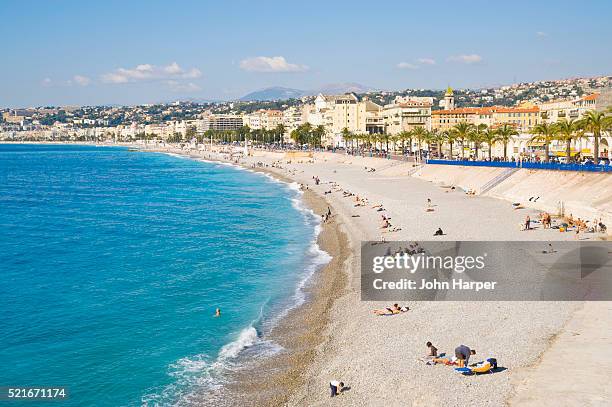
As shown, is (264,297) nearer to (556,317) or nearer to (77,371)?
(77,371)

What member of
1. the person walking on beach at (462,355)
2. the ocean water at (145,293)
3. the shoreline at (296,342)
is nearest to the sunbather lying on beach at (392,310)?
the shoreline at (296,342)

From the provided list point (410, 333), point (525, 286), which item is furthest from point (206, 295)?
point (525, 286)

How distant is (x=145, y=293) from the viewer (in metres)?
29.0

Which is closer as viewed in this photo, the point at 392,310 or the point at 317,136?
the point at 392,310

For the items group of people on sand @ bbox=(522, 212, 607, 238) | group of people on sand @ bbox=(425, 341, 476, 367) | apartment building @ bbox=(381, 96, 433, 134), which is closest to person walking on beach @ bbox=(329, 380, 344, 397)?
group of people on sand @ bbox=(425, 341, 476, 367)

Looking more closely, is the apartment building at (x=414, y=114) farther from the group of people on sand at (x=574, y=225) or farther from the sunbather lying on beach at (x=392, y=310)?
the sunbather lying on beach at (x=392, y=310)

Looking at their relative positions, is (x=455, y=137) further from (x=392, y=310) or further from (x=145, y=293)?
(x=392, y=310)

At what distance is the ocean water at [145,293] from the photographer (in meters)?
20.0

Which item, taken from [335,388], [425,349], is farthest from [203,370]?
[425,349]

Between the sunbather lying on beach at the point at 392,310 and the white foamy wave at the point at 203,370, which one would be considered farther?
the sunbather lying on beach at the point at 392,310

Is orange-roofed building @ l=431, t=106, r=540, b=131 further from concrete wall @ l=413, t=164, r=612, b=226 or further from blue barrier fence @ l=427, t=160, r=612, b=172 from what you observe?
concrete wall @ l=413, t=164, r=612, b=226

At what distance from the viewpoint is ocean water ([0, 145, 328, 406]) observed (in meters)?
20.0

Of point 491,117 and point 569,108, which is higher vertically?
point 569,108

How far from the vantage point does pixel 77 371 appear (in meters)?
20.1
